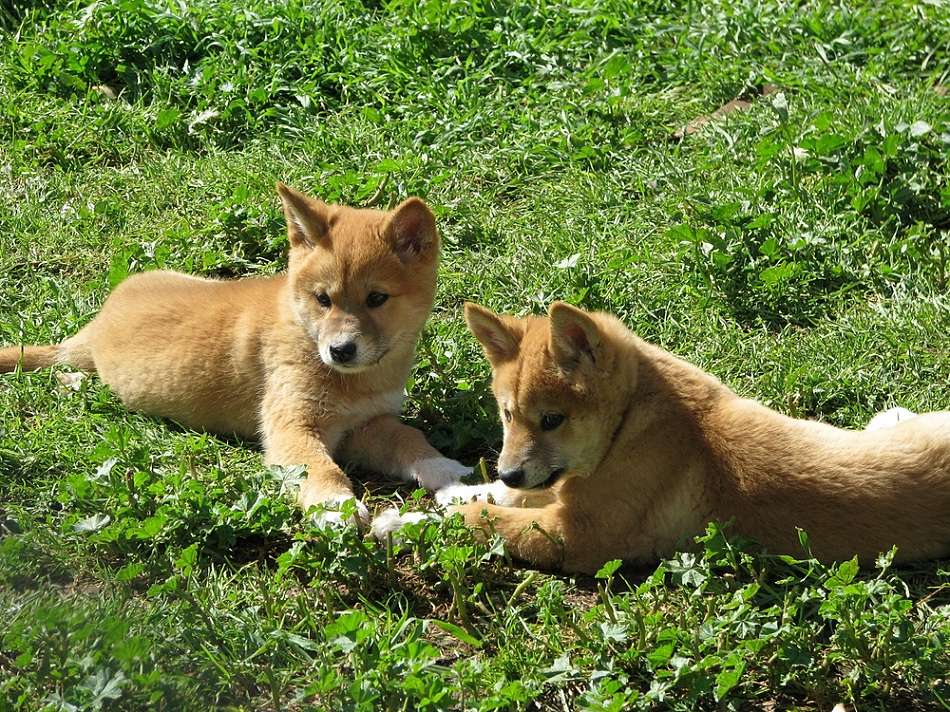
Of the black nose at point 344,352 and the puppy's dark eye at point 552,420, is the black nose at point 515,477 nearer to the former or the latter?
the puppy's dark eye at point 552,420

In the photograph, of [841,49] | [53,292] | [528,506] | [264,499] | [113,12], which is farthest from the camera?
[113,12]

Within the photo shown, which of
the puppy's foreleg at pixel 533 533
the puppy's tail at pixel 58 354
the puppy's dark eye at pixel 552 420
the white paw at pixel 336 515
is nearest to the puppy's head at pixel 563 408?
the puppy's dark eye at pixel 552 420

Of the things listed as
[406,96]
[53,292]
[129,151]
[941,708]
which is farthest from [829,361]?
[129,151]

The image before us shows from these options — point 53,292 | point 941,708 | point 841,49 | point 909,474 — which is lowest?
point 53,292

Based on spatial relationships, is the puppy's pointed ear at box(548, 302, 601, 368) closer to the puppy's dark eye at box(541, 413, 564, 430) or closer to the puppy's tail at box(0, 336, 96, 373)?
the puppy's dark eye at box(541, 413, 564, 430)

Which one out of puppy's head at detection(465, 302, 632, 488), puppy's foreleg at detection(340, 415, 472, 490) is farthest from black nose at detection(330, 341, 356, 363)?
puppy's head at detection(465, 302, 632, 488)

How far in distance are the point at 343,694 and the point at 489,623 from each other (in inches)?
31.1

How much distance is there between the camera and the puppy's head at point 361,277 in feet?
19.4

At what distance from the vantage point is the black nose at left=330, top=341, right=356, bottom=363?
5.84 m

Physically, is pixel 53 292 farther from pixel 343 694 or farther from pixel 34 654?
pixel 343 694

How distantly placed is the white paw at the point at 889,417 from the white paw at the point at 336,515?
2.20 m

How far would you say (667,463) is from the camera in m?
4.94

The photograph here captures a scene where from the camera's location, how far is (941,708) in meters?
4.11

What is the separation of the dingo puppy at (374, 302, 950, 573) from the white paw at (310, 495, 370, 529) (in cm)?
11
